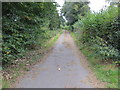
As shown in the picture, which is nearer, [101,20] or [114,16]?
[114,16]

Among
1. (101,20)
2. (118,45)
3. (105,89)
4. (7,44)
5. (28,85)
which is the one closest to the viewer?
(105,89)

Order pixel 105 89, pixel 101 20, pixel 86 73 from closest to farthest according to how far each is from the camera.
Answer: pixel 105 89 → pixel 86 73 → pixel 101 20

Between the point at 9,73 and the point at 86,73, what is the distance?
296 cm

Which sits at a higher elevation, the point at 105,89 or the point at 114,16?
the point at 114,16

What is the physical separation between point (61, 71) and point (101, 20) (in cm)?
373

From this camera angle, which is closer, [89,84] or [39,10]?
[89,84]

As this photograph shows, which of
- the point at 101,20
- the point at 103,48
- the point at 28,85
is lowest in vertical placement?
the point at 28,85

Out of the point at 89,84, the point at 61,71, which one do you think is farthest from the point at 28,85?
the point at 89,84

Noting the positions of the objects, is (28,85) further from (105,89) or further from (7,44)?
(105,89)

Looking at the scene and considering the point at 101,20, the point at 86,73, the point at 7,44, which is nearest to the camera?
the point at 7,44

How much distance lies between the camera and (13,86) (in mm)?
3045

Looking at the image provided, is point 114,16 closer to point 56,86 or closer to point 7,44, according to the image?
point 56,86

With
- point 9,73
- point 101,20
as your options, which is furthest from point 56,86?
point 101,20

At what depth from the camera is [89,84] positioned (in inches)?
127
